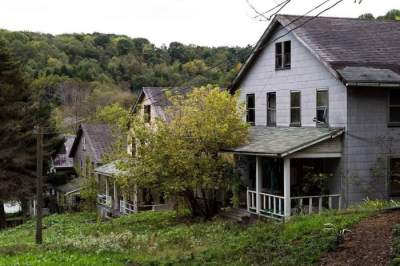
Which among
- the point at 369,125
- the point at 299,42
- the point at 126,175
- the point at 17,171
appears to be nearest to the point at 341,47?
the point at 299,42

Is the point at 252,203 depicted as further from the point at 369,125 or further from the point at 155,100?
the point at 155,100

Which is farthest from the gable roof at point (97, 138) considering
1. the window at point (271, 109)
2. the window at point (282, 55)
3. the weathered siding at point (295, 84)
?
the window at point (282, 55)

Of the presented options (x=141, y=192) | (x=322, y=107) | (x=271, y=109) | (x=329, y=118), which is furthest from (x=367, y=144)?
(x=141, y=192)

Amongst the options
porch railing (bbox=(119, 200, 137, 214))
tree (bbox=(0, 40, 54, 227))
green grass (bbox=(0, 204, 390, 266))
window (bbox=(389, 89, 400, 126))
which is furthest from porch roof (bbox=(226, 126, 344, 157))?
tree (bbox=(0, 40, 54, 227))

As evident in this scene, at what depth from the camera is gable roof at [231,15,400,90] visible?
78.7ft

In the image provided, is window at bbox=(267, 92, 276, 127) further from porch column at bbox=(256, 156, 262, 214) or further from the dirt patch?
the dirt patch

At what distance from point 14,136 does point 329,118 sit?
29.2 meters

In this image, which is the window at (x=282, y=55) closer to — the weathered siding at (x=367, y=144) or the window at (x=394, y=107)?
the weathered siding at (x=367, y=144)

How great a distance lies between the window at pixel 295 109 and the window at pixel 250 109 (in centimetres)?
357

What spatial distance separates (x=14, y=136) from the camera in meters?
45.0

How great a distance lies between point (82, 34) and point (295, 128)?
367 ft

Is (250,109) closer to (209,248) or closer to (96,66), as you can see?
(209,248)

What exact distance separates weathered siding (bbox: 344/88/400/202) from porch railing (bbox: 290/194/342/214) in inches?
23.8

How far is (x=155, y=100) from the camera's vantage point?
3844 cm
